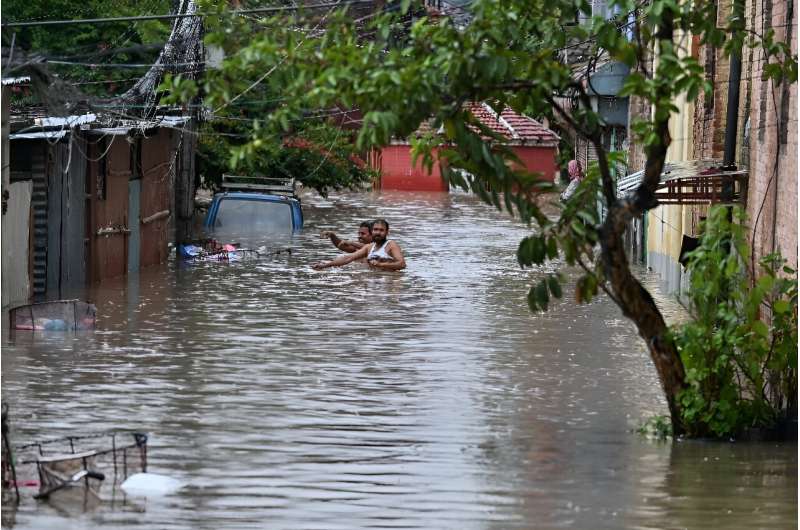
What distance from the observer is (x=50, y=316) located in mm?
17125

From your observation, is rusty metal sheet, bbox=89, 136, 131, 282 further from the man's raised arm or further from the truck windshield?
the truck windshield

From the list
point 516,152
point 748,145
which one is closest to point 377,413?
point 748,145

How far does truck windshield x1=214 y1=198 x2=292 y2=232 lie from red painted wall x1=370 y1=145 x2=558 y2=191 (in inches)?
738

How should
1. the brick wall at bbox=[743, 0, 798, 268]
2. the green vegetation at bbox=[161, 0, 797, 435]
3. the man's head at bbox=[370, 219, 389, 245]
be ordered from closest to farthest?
the green vegetation at bbox=[161, 0, 797, 435] < the brick wall at bbox=[743, 0, 798, 268] < the man's head at bbox=[370, 219, 389, 245]

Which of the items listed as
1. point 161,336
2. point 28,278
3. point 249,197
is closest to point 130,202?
point 28,278

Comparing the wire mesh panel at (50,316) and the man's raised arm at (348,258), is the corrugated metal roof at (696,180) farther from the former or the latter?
the man's raised arm at (348,258)

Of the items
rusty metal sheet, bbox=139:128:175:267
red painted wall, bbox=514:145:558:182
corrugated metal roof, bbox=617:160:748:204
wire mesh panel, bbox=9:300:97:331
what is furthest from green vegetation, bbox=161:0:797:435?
red painted wall, bbox=514:145:558:182

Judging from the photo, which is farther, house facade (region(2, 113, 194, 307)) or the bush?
house facade (region(2, 113, 194, 307))

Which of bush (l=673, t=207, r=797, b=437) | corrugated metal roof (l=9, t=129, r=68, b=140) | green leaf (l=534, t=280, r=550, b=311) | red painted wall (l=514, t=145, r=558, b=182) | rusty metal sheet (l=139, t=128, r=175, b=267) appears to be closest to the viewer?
green leaf (l=534, t=280, r=550, b=311)

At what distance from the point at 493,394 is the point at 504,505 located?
4289 mm

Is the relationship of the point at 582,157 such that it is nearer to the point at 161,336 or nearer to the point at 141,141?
the point at 141,141

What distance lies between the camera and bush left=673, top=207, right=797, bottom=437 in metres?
11.1

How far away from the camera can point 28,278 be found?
1967cm

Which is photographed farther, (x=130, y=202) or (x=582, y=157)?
(x=582, y=157)
